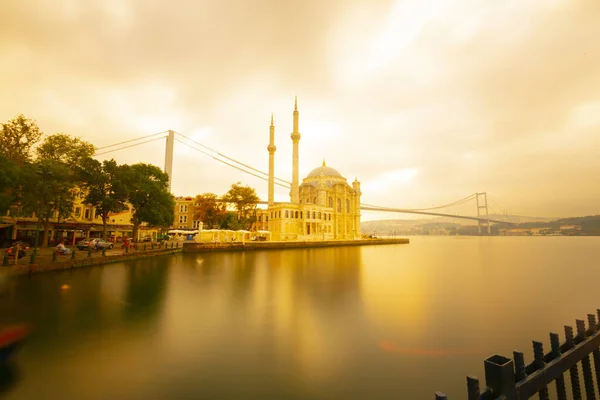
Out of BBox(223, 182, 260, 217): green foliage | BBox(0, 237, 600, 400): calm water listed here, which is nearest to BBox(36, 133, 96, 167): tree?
BBox(0, 237, 600, 400): calm water

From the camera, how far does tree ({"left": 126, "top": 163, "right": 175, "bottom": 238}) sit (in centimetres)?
3784

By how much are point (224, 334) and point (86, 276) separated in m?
14.6

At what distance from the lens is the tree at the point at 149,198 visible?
3784 centimetres

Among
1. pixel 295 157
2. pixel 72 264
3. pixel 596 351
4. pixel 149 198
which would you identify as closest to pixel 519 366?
pixel 596 351

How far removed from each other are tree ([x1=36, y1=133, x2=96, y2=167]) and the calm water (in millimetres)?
20084

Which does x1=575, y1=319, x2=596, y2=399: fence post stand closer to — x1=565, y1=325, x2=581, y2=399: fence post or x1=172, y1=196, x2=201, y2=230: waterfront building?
x1=565, y1=325, x2=581, y2=399: fence post

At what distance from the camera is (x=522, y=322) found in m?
12.8

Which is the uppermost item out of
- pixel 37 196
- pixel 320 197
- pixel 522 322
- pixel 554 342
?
pixel 320 197

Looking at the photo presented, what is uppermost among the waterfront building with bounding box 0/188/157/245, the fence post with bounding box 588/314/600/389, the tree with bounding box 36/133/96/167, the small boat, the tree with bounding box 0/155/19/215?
the tree with bounding box 36/133/96/167

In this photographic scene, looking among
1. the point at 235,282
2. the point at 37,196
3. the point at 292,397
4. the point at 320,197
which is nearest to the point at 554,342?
the point at 292,397

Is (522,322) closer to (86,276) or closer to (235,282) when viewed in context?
(235,282)

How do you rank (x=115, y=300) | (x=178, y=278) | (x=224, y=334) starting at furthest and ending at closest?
(x=178, y=278) < (x=115, y=300) < (x=224, y=334)

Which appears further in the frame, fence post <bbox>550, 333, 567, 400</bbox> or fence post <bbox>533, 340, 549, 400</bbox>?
fence post <bbox>550, 333, 567, 400</bbox>

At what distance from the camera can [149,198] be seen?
131ft
